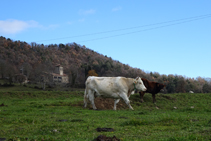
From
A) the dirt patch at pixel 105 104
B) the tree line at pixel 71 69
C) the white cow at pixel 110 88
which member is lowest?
the dirt patch at pixel 105 104

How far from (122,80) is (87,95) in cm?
305

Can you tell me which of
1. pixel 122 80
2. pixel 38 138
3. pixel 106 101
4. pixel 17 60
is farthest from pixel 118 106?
pixel 17 60

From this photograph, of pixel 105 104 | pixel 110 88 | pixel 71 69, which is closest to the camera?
pixel 110 88

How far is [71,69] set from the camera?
396ft

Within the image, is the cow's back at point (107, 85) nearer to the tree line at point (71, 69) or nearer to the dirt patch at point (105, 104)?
the dirt patch at point (105, 104)

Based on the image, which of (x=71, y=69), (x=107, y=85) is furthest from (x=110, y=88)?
(x=71, y=69)

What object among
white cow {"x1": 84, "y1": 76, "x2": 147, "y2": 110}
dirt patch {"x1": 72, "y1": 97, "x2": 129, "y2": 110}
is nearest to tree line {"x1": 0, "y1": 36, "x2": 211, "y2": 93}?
dirt patch {"x1": 72, "y1": 97, "x2": 129, "y2": 110}

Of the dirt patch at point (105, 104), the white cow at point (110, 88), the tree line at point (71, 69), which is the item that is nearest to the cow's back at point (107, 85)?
the white cow at point (110, 88)

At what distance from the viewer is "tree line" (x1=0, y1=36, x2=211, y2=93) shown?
80.7 m

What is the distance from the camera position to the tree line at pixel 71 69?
80688 mm

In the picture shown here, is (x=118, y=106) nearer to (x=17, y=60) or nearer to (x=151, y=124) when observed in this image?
(x=151, y=124)

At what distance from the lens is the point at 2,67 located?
3159 inches

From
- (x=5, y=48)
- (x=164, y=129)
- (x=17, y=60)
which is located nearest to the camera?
(x=164, y=129)

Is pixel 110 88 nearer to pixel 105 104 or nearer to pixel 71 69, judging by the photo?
pixel 105 104
